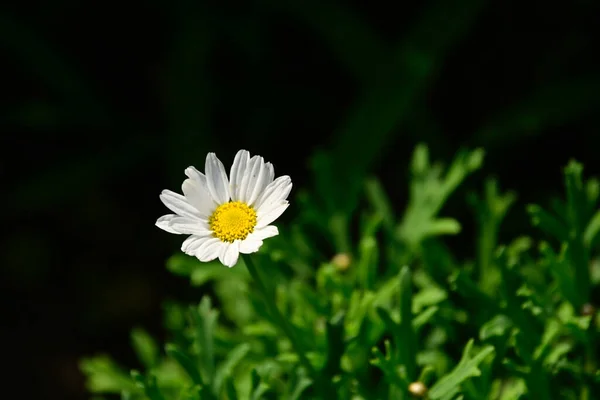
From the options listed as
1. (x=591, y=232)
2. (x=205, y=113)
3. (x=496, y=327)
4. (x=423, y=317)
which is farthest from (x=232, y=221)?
(x=205, y=113)

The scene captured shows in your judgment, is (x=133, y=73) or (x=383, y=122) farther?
(x=133, y=73)

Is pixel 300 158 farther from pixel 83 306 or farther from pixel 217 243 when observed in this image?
pixel 217 243

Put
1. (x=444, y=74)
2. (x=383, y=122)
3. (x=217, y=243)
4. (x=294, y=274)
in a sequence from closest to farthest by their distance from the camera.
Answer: (x=217, y=243), (x=294, y=274), (x=383, y=122), (x=444, y=74)

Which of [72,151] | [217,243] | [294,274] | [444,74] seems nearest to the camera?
[217,243]

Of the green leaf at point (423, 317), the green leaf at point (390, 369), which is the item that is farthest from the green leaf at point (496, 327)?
the green leaf at point (390, 369)

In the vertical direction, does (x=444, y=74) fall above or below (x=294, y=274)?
above

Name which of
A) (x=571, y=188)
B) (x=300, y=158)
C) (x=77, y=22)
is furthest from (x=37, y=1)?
(x=571, y=188)
